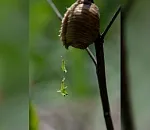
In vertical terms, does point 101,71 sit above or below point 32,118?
above

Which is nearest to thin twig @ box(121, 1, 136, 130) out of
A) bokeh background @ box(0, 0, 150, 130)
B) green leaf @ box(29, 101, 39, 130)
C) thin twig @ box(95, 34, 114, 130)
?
bokeh background @ box(0, 0, 150, 130)

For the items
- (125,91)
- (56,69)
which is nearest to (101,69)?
(125,91)

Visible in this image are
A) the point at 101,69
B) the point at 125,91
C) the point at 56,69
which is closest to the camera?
the point at 101,69

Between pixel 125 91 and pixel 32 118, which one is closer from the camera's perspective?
pixel 125 91

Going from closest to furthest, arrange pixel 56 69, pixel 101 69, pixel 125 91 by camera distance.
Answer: pixel 101 69, pixel 125 91, pixel 56 69

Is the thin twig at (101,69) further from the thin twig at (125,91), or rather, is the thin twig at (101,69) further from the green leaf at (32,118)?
the green leaf at (32,118)

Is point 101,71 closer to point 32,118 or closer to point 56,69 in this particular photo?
point 56,69

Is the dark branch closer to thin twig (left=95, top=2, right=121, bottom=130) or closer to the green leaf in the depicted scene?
thin twig (left=95, top=2, right=121, bottom=130)

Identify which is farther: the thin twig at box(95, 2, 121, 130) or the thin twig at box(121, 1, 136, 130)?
the thin twig at box(121, 1, 136, 130)
